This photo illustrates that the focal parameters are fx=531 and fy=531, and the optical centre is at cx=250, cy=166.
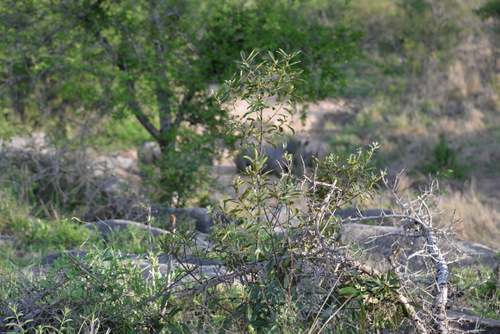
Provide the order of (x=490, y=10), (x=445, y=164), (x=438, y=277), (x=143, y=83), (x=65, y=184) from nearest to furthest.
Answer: (x=438, y=277)
(x=65, y=184)
(x=143, y=83)
(x=445, y=164)
(x=490, y=10)

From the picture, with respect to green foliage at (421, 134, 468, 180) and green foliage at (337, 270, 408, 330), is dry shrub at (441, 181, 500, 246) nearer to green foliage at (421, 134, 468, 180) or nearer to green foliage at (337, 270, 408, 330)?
green foliage at (421, 134, 468, 180)

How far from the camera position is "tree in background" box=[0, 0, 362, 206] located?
7.05 metres

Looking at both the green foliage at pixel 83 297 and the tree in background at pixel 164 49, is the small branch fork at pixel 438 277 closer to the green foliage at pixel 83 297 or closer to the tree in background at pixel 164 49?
the green foliage at pixel 83 297

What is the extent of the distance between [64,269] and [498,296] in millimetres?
2925

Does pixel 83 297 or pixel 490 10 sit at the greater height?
pixel 83 297

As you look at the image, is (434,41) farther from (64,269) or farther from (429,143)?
(64,269)

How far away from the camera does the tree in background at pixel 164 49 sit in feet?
23.1

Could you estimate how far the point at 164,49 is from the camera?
7.47m

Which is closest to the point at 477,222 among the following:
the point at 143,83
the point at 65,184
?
Answer: the point at 143,83

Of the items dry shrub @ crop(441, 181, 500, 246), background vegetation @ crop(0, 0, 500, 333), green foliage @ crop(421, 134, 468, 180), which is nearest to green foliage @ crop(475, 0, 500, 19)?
green foliage @ crop(421, 134, 468, 180)

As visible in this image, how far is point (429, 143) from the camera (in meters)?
11.1

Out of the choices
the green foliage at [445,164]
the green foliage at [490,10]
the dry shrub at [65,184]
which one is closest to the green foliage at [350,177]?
the dry shrub at [65,184]

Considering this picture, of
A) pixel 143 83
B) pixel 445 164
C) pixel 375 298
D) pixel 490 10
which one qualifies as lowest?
pixel 445 164

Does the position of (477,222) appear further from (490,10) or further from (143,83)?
(490,10)
